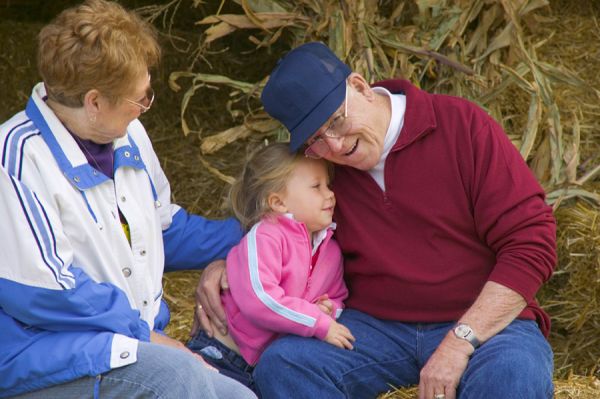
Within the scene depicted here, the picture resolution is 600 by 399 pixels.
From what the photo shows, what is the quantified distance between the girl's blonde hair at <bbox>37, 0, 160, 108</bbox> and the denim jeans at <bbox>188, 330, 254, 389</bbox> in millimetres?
845

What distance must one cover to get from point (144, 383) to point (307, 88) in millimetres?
929

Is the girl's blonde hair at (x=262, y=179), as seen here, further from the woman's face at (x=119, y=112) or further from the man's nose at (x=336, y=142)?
the woman's face at (x=119, y=112)

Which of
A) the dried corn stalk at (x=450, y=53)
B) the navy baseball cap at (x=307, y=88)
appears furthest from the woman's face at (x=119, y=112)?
the dried corn stalk at (x=450, y=53)

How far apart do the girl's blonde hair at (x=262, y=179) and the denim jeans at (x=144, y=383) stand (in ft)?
2.22

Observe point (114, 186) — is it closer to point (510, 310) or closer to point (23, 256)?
point (23, 256)

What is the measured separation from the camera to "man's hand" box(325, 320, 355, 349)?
3033 mm

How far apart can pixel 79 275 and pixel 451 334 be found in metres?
1.01

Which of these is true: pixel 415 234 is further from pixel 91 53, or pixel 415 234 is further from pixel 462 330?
pixel 91 53

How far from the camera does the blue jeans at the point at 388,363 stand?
275cm

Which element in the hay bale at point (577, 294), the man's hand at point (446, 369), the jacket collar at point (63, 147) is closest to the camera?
the jacket collar at point (63, 147)

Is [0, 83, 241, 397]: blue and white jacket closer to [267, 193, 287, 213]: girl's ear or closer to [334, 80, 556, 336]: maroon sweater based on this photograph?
[267, 193, 287, 213]: girl's ear

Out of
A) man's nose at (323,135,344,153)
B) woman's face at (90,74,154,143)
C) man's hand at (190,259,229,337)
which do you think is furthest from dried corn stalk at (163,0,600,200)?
woman's face at (90,74,154,143)

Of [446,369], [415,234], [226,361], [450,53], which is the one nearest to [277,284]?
[226,361]

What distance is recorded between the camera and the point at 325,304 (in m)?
3.16
